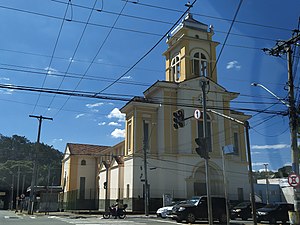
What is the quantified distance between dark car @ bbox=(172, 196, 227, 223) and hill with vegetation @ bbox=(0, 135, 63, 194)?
6502cm

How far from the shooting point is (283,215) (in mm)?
27625

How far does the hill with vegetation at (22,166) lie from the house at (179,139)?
4560cm

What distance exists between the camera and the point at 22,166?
3782 inches

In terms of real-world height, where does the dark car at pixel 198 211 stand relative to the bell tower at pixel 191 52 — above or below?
below

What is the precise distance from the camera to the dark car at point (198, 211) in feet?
80.5

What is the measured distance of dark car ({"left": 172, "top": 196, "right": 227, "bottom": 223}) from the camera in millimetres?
24547

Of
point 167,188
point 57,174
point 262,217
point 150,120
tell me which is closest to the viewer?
point 262,217

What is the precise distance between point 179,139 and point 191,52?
1210cm

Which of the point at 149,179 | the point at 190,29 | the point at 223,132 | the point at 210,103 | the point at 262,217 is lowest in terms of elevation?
the point at 262,217

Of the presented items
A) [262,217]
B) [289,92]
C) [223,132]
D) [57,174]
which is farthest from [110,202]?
[57,174]

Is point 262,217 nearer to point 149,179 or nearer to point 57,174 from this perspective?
point 149,179

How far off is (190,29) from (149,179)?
67.6 feet

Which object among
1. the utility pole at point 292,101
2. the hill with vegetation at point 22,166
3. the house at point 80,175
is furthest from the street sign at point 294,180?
the hill with vegetation at point 22,166

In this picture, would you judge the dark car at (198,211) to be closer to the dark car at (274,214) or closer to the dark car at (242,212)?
the dark car at (274,214)
